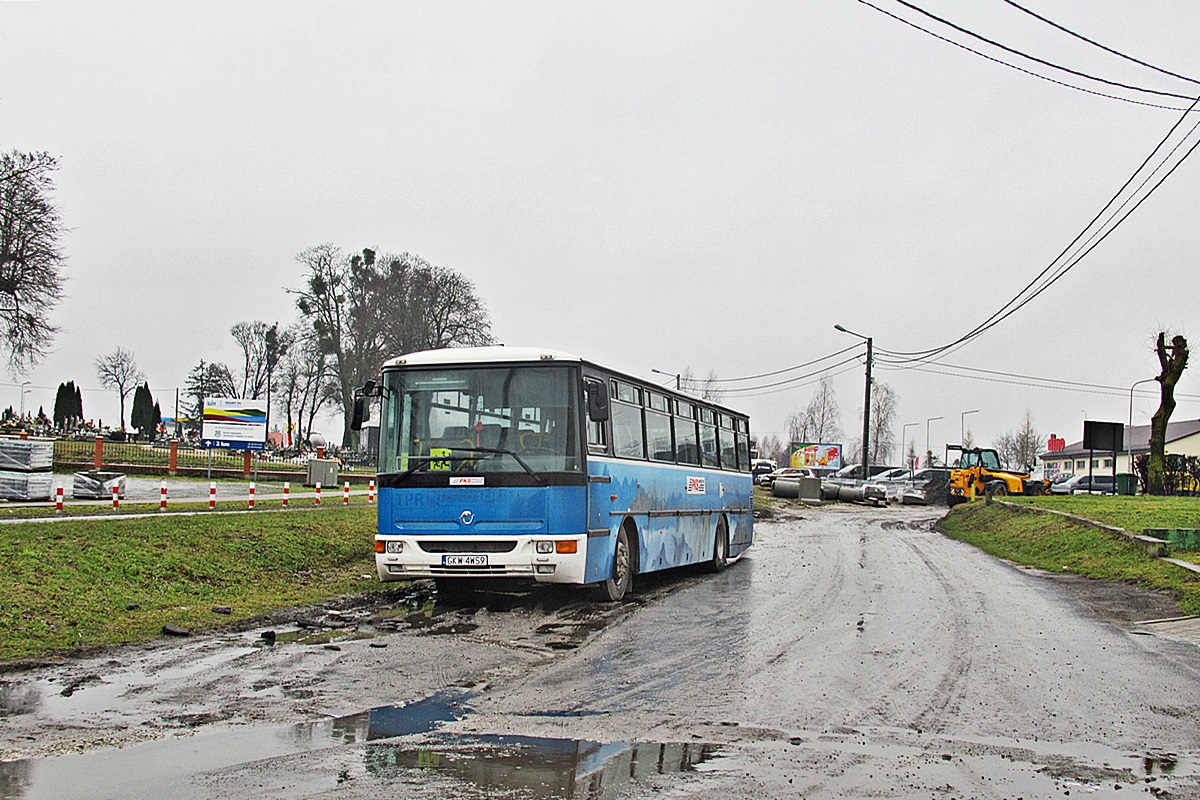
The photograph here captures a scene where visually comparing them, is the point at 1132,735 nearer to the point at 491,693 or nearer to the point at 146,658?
the point at 491,693

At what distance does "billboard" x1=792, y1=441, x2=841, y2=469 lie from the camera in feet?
301

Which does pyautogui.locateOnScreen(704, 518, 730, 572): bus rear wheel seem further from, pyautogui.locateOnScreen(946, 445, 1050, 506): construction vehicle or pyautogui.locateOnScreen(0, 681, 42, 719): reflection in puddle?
pyautogui.locateOnScreen(946, 445, 1050, 506): construction vehicle

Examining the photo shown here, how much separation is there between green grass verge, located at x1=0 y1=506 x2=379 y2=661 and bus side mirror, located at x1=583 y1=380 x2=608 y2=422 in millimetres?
4319

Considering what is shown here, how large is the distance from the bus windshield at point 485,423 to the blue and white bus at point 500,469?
0.04 ft

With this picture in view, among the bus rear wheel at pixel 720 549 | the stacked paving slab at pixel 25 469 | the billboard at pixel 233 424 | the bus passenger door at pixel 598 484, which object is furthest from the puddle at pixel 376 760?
the billboard at pixel 233 424

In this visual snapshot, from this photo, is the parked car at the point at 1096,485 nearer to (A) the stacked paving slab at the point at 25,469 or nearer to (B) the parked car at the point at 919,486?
(B) the parked car at the point at 919,486

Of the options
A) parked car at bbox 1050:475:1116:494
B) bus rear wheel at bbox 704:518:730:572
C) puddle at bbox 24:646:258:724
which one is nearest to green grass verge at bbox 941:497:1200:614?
bus rear wheel at bbox 704:518:730:572

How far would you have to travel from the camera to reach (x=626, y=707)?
7301mm

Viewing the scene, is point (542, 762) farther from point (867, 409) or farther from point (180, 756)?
point (867, 409)

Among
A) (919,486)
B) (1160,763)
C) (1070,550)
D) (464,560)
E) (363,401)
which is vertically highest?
(363,401)

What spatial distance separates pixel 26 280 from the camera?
131 feet

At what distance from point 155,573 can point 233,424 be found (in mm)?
27632

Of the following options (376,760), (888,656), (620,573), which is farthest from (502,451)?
(376,760)

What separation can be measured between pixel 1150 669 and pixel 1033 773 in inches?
149
